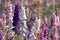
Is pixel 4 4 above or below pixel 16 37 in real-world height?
above

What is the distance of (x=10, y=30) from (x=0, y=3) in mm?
1715

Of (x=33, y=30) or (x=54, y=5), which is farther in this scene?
(x=54, y=5)

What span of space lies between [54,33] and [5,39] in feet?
1.92

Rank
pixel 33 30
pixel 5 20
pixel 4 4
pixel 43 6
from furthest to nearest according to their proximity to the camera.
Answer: pixel 43 6, pixel 4 4, pixel 5 20, pixel 33 30

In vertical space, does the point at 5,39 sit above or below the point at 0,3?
below

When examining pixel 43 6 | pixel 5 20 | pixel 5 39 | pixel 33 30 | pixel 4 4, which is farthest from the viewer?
pixel 43 6

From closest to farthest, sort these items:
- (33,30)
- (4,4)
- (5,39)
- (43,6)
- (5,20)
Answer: (5,39)
(33,30)
(5,20)
(4,4)
(43,6)

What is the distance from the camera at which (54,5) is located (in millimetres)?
5078

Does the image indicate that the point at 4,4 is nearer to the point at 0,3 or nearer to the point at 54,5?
the point at 0,3

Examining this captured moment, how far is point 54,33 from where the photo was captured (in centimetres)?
293

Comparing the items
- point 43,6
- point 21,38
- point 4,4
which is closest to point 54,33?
point 21,38

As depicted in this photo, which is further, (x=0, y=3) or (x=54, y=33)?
(x=0, y=3)

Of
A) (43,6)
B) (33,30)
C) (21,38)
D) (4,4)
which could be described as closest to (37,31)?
(33,30)

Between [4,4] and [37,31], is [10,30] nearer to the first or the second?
[37,31]
